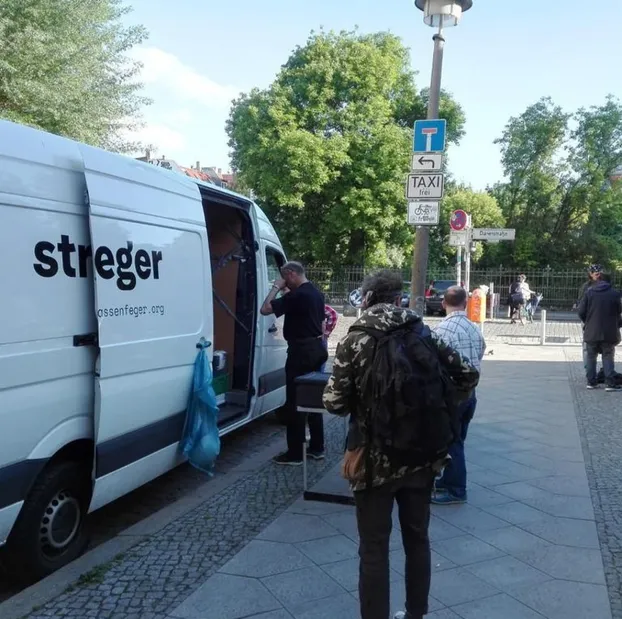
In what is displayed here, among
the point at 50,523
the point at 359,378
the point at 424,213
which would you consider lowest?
the point at 50,523

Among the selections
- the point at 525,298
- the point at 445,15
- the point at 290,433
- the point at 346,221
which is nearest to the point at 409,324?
the point at 290,433

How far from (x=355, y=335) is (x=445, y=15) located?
6.01m

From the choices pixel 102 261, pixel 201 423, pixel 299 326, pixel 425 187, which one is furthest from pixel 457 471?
pixel 425 187

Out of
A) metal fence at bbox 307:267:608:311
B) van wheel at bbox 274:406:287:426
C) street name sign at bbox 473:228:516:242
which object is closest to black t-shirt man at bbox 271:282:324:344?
van wheel at bbox 274:406:287:426

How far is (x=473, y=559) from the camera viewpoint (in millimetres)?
3963

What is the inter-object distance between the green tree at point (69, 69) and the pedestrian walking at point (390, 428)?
14.2 meters

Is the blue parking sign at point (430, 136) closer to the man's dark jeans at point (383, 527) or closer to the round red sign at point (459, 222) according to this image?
the man's dark jeans at point (383, 527)

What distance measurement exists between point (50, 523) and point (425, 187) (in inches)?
207

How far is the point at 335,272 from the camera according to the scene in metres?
29.1

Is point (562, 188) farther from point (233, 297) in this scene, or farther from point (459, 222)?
point (233, 297)

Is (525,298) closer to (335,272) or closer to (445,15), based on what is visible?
(335,272)

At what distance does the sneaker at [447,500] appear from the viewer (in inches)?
194

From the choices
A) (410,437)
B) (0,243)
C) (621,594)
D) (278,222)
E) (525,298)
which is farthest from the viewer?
(278,222)

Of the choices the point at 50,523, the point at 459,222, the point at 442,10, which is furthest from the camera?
the point at 459,222
